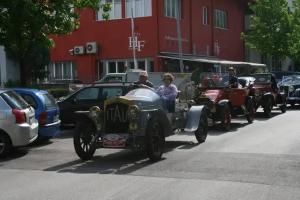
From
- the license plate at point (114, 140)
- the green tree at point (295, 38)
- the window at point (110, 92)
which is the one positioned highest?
the green tree at point (295, 38)

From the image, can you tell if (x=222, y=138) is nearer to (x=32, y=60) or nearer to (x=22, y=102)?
(x=22, y=102)

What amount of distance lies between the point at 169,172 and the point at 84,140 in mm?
2431

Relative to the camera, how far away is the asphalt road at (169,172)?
8.30 m

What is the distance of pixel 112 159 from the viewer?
38.6 ft

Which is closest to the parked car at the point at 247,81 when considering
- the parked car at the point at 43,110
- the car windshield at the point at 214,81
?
the car windshield at the point at 214,81

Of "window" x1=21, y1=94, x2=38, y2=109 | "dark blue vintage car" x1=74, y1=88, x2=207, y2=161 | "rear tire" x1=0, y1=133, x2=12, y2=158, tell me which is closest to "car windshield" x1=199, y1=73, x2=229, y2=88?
"window" x1=21, y1=94, x2=38, y2=109

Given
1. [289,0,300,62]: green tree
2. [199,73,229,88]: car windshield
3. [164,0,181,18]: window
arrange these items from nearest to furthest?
[199,73,229,88]: car windshield → [164,0,181,18]: window → [289,0,300,62]: green tree

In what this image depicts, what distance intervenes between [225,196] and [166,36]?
27593 millimetres

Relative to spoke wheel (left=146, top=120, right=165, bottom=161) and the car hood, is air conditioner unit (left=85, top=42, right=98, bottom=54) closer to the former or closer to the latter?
the car hood

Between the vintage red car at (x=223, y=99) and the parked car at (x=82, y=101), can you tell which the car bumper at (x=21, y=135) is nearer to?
the parked car at (x=82, y=101)

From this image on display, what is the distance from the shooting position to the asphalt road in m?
8.30

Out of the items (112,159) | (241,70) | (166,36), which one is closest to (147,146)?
(112,159)

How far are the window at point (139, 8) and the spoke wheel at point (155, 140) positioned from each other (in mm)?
23650

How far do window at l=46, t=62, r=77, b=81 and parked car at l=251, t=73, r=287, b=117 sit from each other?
16925mm
